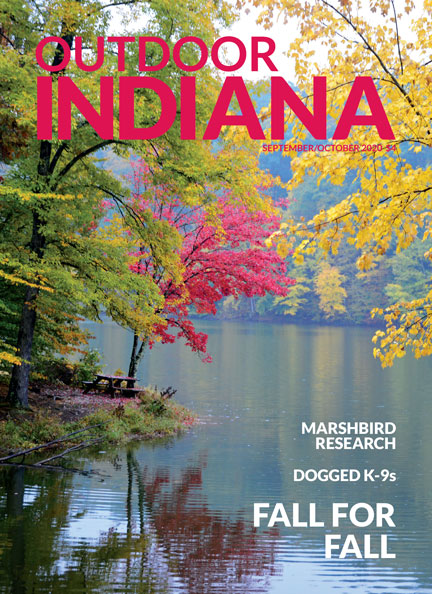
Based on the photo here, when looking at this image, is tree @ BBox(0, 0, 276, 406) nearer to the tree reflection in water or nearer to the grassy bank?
the grassy bank

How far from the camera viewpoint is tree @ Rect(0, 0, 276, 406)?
12.8 meters

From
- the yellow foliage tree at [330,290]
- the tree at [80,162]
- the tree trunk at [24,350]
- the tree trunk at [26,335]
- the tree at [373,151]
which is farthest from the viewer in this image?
the yellow foliage tree at [330,290]

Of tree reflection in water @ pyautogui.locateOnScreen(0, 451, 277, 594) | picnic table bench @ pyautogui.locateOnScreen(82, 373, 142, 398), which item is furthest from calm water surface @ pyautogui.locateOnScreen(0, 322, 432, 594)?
picnic table bench @ pyautogui.locateOnScreen(82, 373, 142, 398)

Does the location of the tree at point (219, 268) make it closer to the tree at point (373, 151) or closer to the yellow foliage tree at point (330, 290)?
the tree at point (373, 151)

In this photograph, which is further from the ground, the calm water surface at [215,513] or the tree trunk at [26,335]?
the tree trunk at [26,335]

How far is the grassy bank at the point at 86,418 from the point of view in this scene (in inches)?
522

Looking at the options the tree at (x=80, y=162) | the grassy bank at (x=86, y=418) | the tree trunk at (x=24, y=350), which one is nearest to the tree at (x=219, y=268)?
the grassy bank at (x=86, y=418)

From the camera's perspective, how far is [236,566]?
25.1 feet

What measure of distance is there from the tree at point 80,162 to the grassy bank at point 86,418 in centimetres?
108

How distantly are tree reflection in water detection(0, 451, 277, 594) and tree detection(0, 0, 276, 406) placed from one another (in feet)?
13.1

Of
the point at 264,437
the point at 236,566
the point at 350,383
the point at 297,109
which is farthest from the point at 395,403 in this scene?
the point at 297,109

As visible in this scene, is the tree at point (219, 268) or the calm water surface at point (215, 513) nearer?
the calm water surface at point (215, 513)

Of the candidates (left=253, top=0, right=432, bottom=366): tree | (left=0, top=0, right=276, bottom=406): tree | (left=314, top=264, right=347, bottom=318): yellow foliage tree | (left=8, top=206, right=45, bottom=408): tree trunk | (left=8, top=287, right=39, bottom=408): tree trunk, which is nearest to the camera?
(left=253, top=0, right=432, bottom=366): tree

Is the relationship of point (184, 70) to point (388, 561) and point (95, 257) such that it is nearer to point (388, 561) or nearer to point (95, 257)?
point (95, 257)
